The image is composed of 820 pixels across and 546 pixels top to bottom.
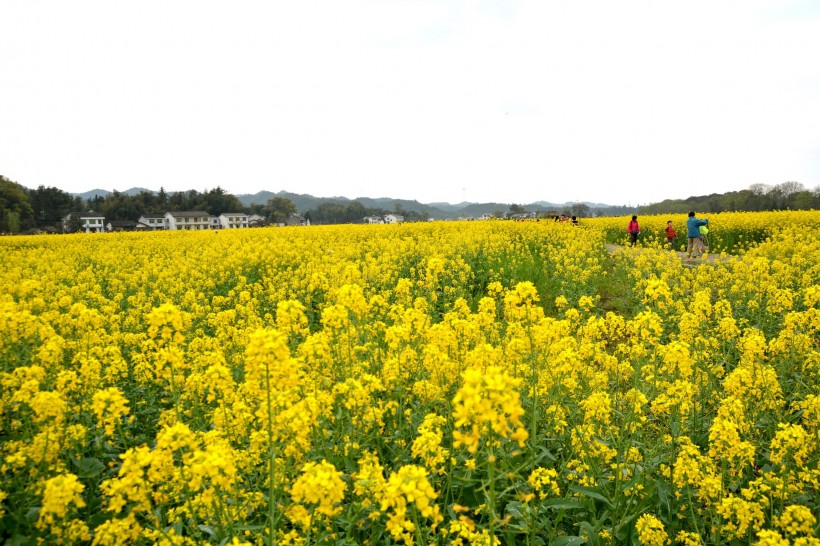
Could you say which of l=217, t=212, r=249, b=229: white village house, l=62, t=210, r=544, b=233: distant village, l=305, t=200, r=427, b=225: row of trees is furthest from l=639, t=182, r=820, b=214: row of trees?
l=217, t=212, r=249, b=229: white village house

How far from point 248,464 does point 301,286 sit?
27.2 ft

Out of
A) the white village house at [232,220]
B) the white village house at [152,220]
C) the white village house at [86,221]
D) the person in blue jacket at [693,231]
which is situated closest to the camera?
the person in blue jacket at [693,231]

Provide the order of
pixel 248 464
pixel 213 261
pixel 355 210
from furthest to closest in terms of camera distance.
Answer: pixel 355 210 < pixel 213 261 < pixel 248 464

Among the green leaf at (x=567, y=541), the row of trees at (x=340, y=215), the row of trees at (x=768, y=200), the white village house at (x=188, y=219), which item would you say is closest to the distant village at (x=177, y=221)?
the white village house at (x=188, y=219)

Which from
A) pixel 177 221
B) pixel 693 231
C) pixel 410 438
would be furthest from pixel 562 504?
pixel 177 221

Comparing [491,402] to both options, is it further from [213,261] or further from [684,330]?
[213,261]

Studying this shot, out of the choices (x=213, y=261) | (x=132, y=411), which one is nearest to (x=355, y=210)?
(x=213, y=261)

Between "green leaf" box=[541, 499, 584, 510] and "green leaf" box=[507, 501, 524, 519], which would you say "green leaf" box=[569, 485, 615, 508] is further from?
"green leaf" box=[507, 501, 524, 519]

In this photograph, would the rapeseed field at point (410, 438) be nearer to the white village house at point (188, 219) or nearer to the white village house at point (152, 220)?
the white village house at point (188, 219)

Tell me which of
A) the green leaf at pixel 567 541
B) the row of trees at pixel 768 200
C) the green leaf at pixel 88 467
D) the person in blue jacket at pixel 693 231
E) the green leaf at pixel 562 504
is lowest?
the green leaf at pixel 567 541

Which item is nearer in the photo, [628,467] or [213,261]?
[628,467]

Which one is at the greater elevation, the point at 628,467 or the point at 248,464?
the point at 248,464

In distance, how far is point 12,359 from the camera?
15.4ft

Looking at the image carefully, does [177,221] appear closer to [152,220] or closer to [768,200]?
[152,220]
